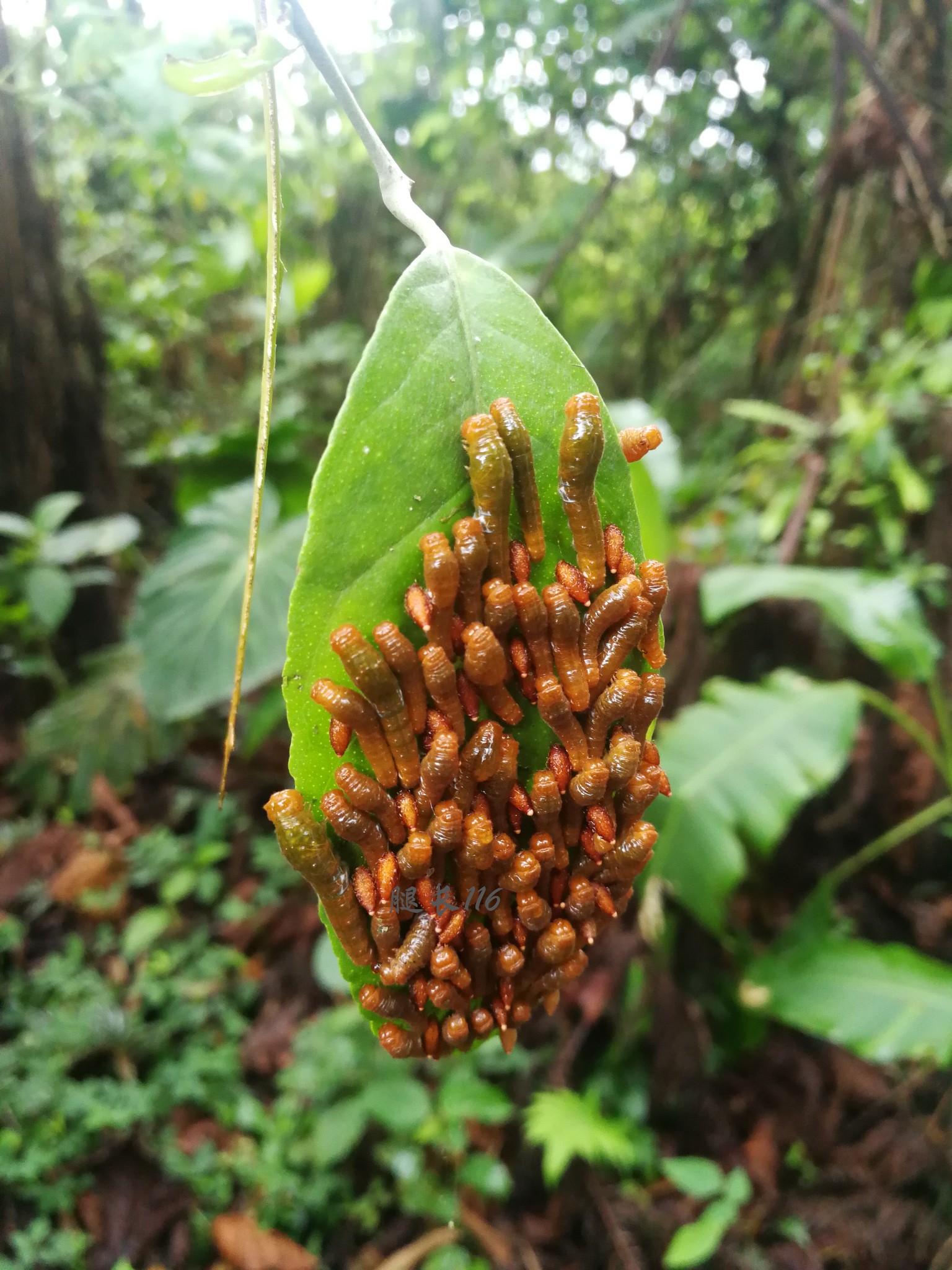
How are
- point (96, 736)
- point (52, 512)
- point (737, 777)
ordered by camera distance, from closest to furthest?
point (737, 777), point (52, 512), point (96, 736)

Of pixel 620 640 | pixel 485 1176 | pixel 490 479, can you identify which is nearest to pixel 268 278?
pixel 490 479

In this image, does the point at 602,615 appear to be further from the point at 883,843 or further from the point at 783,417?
the point at 783,417

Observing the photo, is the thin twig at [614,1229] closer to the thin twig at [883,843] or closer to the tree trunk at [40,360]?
the thin twig at [883,843]

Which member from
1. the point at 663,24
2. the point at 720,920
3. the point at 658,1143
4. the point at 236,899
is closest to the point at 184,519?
the point at 236,899

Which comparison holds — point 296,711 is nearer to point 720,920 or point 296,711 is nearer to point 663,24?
point 720,920

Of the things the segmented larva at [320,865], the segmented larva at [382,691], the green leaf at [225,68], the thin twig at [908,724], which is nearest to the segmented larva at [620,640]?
the segmented larva at [382,691]
